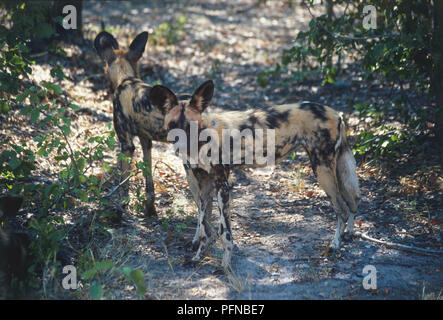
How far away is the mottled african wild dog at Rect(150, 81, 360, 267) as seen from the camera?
334 cm

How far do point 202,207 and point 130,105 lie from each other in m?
1.09

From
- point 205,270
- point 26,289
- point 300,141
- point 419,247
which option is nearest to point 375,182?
point 419,247

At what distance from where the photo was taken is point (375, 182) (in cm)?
464

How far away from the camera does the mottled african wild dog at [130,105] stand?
3.86 m

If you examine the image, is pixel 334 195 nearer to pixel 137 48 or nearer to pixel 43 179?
pixel 137 48

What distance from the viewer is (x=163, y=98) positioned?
3117mm

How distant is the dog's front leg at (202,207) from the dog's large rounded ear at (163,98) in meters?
0.56

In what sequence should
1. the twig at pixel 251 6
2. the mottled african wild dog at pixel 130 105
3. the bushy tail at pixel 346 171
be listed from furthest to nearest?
1. the twig at pixel 251 6
2. the mottled african wild dog at pixel 130 105
3. the bushy tail at pixel 346 171

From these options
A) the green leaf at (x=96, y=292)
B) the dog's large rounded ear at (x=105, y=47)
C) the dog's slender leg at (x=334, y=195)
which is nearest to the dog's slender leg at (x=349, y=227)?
the dog's slender leg at (x=334, y=195)

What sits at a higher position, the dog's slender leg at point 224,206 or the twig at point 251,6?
the twig at point 251,6

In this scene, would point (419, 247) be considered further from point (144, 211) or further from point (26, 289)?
point (26, 289)

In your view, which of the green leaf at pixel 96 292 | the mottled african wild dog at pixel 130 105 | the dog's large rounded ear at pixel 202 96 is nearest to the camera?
the green leaf at pixel 96 292

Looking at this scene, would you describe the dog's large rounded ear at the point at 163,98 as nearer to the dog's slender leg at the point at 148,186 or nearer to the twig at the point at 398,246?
the dog's slender leg at the point at 148,186

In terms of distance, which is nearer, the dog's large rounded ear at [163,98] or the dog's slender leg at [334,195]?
the dog's large rounded ear at [163,98]
